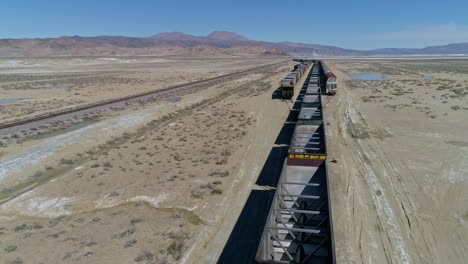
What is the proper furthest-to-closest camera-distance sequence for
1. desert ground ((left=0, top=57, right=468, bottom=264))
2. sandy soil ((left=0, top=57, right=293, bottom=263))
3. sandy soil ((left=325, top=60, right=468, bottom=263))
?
sandy soil ((left=0, top=57, right=293, bottom=263)) → desert ground ((left=0, top=57, right=468, bottom=264)) → sandy soil ((left=325, top=60, right=468, bottom=263))

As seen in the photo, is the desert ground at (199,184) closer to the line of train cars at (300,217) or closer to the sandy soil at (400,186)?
the sandy soil at (400,186)

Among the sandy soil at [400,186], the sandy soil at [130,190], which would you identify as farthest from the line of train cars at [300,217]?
the sandy soil at [130,190]

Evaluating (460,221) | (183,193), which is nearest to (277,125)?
(183,193)

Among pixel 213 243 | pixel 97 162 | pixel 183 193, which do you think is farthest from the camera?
pixel 97 162

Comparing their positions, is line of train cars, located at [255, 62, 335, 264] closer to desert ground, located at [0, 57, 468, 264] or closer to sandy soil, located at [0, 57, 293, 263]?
desert ground, located at [0, 57, 468, 264]

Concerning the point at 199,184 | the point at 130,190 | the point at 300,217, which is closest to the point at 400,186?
the point at 300,217

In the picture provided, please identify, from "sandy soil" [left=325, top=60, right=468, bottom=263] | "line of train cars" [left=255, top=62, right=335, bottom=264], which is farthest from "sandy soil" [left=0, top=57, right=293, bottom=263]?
"sandy soil" [left=325, top=60, right=468, bottom=263]

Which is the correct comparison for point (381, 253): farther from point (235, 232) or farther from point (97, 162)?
point (97, 162)
